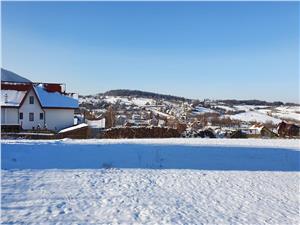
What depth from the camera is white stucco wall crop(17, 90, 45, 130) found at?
42156mm

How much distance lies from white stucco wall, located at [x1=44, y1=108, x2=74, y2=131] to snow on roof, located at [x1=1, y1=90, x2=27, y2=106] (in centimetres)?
360

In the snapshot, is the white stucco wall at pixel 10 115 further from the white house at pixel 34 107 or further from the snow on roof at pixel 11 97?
the snow on roof at pixel 11 97

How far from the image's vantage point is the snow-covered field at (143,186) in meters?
6.04

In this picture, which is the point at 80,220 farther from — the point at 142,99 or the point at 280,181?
the point at 142,99

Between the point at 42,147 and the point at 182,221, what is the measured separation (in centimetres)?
754

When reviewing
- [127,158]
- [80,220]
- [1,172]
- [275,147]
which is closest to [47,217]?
[80,220]

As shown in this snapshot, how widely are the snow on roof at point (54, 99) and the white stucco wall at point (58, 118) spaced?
768 millimetres

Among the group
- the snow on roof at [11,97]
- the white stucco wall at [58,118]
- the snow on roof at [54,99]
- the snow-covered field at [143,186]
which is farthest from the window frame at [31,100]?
the snow-covered field at [143,186]

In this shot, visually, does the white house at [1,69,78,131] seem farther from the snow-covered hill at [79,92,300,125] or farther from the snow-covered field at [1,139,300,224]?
the snow-covered field at [1,139,300,224]

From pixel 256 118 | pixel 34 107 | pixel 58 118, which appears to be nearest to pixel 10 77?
pixel 34 107

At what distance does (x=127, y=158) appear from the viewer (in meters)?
11.3

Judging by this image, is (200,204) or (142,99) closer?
(200,204)

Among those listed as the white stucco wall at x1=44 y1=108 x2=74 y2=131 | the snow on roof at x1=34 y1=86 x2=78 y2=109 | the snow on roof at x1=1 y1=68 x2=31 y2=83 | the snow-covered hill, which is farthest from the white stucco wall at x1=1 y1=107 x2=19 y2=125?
the snow-covered hill

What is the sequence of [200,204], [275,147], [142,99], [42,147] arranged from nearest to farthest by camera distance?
1. [200,204]
2. [42,147]
3. [275,147]
4. [142,99]
